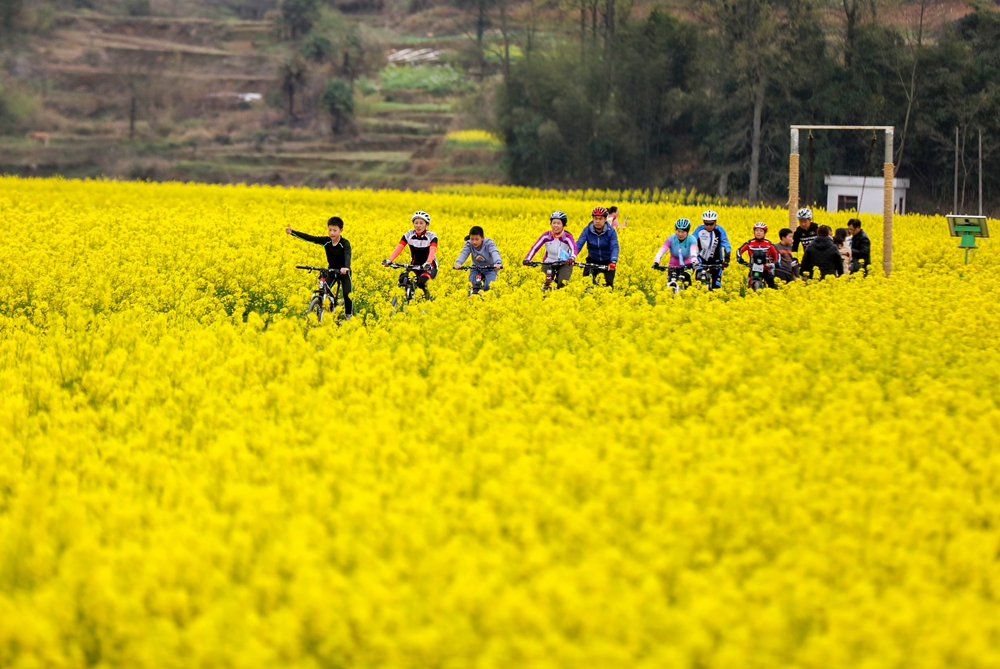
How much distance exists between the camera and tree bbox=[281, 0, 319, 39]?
106938mm

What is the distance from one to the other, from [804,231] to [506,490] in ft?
47.3

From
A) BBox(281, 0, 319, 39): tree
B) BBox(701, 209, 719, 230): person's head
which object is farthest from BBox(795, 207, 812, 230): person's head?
BBox(281, 0, 319, 39): tree

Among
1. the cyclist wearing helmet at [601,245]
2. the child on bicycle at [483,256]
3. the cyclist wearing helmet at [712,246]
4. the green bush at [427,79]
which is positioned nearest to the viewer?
the child on bicycle at [483,256]

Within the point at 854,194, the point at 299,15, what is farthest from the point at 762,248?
the point at 299,15

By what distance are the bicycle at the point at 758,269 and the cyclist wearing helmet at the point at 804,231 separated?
4.36ft

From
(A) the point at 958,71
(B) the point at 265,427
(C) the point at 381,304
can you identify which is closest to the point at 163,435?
(B) the point at 265,427

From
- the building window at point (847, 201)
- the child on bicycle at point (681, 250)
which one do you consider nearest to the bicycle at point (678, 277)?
the child on bicycle at point (681, 250)

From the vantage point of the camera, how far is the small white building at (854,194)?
53.1 meters

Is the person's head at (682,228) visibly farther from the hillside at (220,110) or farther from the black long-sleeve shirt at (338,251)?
the hillside at (220,110)

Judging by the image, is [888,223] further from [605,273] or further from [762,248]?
[605,273]

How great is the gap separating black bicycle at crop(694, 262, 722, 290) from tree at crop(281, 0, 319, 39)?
9402 centimetres

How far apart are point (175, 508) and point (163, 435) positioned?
1.75 metres

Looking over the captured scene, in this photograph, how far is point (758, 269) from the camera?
742 inches

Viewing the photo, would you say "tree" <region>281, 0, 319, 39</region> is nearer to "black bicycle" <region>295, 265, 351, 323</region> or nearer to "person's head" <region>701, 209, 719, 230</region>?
"person's head" <region>701, 209, 719, 230</region>
